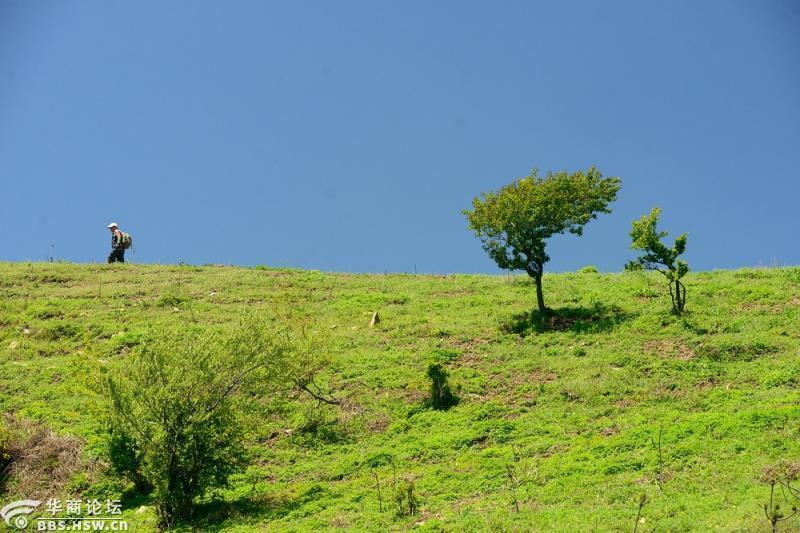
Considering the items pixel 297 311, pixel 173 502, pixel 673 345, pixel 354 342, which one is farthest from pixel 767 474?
pixel 297 311

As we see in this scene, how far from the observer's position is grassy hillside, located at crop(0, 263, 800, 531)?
1772 centimetres

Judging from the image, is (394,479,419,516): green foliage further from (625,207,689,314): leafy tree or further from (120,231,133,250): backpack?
(120,231,133,250): backpack

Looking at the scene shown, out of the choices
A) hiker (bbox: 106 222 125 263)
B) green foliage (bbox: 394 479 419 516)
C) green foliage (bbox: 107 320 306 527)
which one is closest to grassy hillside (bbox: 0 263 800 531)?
green foliage (bbox: 394 479 419 516)

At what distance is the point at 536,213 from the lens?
32.4m

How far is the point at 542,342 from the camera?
29703 mm

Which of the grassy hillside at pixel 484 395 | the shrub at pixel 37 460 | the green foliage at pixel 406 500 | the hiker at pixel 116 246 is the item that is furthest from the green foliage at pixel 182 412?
the hiker at pixel 116 246

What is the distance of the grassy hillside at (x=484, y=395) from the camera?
58.1ft

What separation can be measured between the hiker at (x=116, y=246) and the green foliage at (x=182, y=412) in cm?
2615

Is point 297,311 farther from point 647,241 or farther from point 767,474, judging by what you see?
point 767,474

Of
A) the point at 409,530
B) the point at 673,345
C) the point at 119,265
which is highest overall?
the point at 119,265

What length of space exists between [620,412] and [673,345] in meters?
5.60

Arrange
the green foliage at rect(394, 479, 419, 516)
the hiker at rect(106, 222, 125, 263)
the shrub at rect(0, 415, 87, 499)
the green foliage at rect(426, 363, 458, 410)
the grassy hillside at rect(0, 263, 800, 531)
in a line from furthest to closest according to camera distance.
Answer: the hiker at rect(106, 222, 125, 263) < the green foliage at rect(426, 363, 458, 410) < the shrub at rect(0, 415, 87, 499) < the green foliage at rect(394, 479, 419, 516) < the grassy hillside at rect(0, 263, 800, 531)

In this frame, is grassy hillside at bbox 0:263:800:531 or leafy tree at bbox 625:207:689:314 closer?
grassy hillside at bbox 0:263:800:531

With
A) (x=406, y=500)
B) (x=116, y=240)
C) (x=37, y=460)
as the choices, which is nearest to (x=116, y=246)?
(x=116, y=240)
